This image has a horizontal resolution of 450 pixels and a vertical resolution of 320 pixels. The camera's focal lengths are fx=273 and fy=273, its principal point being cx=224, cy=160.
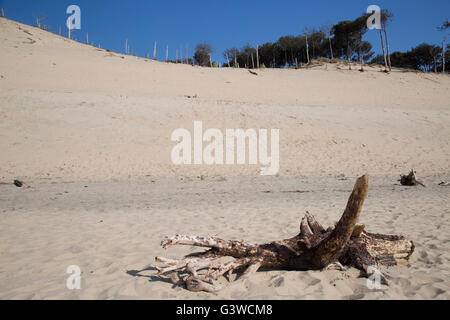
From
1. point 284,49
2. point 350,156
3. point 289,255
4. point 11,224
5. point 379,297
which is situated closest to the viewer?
point 379,297

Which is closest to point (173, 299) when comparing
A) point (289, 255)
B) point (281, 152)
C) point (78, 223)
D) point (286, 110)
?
point (289, 255)

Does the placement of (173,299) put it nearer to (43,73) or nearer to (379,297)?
(379,297)

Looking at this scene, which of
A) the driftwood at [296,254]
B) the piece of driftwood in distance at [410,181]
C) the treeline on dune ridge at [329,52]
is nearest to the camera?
the driftwood at [296,254]

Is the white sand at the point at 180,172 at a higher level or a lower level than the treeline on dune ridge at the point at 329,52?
lower

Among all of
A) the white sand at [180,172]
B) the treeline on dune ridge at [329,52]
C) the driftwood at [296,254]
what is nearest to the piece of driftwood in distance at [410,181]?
the white sand at [180,172]

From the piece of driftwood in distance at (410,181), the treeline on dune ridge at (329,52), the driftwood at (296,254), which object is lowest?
the driftwood at (296,254)

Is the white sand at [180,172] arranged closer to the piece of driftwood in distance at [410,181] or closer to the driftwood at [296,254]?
the driftwood at [296,254]

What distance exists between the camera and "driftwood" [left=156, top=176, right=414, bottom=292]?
2883 millimetres

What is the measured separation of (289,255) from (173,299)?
55.8 inches

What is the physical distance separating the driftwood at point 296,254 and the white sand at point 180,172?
153 millimetres

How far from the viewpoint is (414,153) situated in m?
15.7

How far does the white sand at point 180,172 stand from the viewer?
3209 mm

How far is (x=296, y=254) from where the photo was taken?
10.6 feet

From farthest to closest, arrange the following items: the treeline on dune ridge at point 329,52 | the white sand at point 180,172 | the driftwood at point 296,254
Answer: the treeline on dune ridge at point 329,52 → the white sand at point 180,172 → the driftwood at point 296,254
